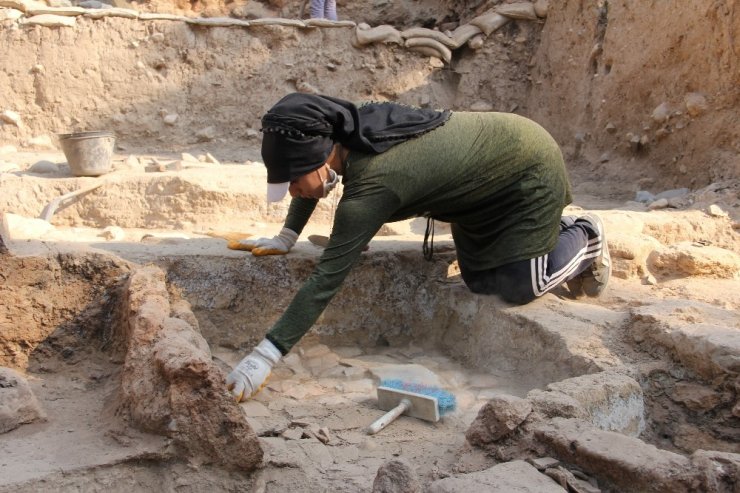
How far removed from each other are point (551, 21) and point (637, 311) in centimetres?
545

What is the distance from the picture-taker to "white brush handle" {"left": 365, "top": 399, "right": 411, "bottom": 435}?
7.75ft

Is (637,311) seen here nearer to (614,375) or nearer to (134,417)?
(614,375)

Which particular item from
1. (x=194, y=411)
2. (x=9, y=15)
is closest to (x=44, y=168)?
(x=9, y=15)

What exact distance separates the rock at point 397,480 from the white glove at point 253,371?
81cm

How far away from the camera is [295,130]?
98.3 inches

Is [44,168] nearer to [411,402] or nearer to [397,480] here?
[411,402]

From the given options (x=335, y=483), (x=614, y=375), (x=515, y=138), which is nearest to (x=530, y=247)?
(x=515, y=138)

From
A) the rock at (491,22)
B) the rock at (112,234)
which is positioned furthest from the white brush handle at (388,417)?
the rock at (491,22)

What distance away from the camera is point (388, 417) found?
7.93ft

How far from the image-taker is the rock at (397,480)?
1.68 m

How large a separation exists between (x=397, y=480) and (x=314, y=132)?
1269 millimetres

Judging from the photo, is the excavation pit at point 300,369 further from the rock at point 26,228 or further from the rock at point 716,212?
the rock at point 716,212

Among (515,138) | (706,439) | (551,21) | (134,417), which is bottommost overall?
(706,439)

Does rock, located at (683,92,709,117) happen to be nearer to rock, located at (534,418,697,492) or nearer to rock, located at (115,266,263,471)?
rock, located at (534,418,697,492)
